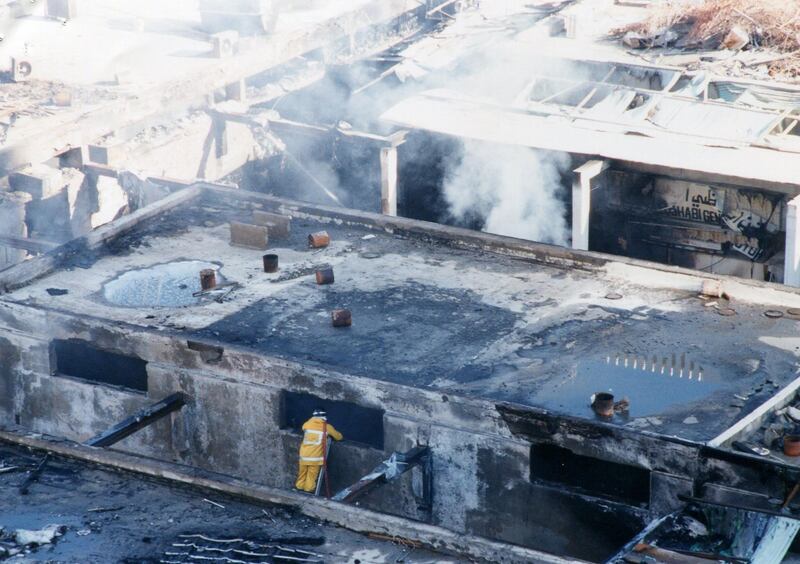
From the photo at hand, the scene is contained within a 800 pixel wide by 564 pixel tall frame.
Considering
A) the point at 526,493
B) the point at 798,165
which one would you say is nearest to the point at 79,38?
the point at 798,165

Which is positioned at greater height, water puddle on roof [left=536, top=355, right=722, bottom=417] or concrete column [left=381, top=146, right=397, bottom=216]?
concrete column [left=381, top=146, right=397, bottom=216]

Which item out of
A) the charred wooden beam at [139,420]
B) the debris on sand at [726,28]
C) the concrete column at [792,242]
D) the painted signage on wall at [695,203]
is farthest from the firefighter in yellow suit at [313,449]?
the debris on sand at [726,28]

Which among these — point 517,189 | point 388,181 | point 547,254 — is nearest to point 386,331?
point 547,254

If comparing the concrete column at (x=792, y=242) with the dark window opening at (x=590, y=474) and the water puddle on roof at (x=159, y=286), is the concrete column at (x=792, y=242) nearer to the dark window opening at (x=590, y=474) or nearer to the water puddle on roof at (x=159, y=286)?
the dark window opening at (x=590, y=474)

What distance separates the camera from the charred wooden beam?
13594 mm

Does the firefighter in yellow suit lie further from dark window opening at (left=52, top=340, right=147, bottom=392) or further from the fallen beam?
the fallen beam

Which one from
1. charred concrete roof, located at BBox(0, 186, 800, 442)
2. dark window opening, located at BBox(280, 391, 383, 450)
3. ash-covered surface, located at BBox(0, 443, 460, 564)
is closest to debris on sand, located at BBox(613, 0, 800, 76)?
charred concrete roof, located at BBox(0, 186, 800, 442)

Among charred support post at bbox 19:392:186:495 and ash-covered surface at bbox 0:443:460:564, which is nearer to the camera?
ash-covered surface at bbox 0:443:460:564

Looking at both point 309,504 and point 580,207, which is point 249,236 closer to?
point 580,207

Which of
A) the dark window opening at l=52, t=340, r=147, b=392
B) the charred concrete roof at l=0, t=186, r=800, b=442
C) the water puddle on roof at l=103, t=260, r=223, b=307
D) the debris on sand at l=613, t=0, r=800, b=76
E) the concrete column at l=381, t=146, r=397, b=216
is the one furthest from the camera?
the debris on sand at l=613, t=0, r=800, b=76

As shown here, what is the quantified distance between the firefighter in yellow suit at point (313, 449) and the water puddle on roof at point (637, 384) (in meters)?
2.17

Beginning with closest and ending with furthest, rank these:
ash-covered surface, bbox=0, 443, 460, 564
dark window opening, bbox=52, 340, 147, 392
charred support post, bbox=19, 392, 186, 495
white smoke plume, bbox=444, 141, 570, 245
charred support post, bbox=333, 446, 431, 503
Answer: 1. ash-covered surface, bbox=0, 443, 460, 564
2. charred support post, bbox=333, 446, 431, 503
3. charred support post, bbox=19, 392, 186, 495
4. dark window opening, bbox=52, 340, 147, 392
5. white smoke plume, bbox=444, 141, 570, 245

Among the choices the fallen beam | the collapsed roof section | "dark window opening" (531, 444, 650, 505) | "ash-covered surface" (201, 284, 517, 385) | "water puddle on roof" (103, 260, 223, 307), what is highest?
the collapsed roof section

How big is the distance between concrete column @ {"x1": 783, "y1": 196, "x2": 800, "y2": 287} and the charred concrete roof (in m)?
2.17
